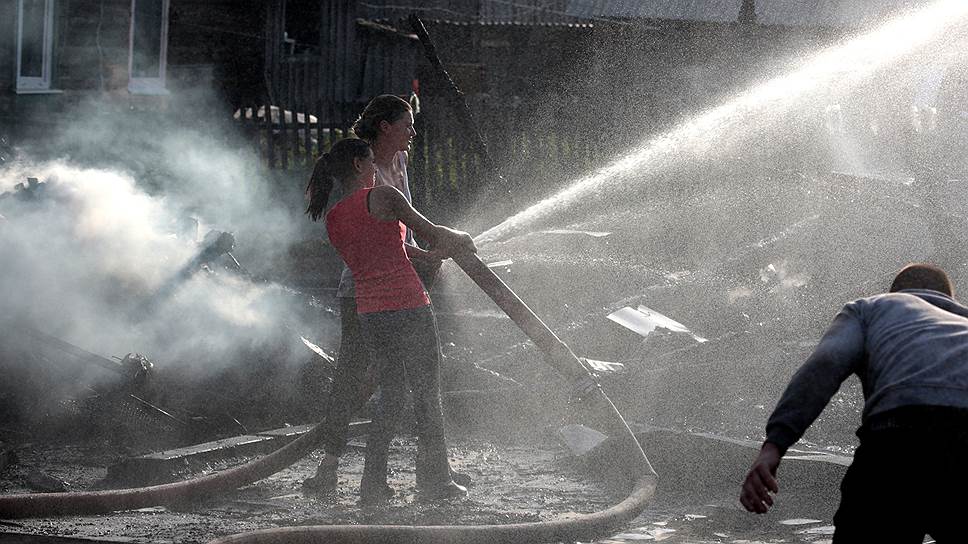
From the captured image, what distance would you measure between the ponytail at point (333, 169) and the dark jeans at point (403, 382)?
1.91 feet

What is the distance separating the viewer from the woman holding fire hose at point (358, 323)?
6.05 meters

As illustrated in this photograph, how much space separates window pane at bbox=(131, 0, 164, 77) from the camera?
17.4 meters

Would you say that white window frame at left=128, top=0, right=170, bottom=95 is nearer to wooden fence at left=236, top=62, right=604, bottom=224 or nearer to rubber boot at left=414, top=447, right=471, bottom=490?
wooden fence at left=236, top=62, right=604, bottom=224

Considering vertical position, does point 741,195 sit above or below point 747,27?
below

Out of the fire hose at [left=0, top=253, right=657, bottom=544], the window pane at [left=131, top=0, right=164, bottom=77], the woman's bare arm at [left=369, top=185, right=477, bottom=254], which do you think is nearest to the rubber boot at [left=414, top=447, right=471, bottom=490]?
the fire hose at [left=0, top=253, right=657, bottom=544]

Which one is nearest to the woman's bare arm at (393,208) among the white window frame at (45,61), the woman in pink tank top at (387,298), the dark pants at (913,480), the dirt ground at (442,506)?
the woman in pink tank top at (387,298)

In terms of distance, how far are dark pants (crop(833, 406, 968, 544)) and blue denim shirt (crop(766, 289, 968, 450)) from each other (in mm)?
51

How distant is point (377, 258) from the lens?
5.71 metres

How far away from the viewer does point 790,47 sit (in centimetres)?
1997

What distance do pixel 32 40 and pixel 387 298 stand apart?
10.8 meters

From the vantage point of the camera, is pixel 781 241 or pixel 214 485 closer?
pixel 214 485

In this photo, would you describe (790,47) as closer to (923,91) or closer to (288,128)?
(923,91)

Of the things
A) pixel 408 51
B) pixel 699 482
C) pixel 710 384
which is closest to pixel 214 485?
pixel 699 482

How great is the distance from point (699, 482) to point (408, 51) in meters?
18.5
